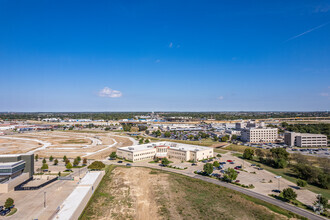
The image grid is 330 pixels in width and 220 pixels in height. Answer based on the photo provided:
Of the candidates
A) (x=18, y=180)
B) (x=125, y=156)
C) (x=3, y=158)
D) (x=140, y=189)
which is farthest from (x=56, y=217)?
(x=125, y=156)

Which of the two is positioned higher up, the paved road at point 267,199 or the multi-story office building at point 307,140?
the multi-story office building at point 307,140

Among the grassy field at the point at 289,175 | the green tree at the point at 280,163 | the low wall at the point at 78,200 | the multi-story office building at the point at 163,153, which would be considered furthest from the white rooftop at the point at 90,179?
the green tree at the point at 280,163

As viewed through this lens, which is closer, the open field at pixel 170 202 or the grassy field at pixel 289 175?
the open field at pixel 170 202

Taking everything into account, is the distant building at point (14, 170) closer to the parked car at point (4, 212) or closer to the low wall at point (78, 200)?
the parked car at point (4, 212)

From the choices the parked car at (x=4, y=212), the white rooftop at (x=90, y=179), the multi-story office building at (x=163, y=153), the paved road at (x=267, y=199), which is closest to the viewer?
the parked car at (x=4, y=212)

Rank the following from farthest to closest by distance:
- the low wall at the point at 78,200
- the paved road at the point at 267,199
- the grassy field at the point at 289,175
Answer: the grassy field at the point at 289,175
the paved road at the point at 267,199
the low wall at the point at 78,200

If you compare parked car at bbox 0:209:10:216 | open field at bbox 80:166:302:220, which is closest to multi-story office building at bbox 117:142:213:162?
open field at bbox 80:166:302:220
